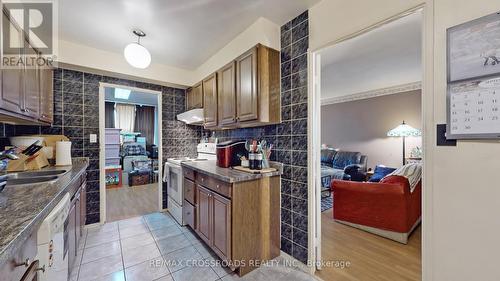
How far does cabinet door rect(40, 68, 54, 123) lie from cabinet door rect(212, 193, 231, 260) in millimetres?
2008

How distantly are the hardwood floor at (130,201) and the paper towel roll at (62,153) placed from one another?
3.84 ft

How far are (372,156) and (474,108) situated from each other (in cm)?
441

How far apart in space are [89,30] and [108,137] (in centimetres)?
368

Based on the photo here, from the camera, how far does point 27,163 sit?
1.85 metres

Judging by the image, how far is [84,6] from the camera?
1.72m

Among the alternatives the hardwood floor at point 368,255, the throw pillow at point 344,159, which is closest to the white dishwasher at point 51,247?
the hardwood floor at point 368,255

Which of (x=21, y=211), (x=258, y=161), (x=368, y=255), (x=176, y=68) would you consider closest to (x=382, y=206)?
(x=368, y=255)

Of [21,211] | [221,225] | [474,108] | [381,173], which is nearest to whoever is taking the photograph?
[21,211]

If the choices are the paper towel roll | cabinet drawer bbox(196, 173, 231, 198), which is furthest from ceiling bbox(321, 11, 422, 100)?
the paper towel roll

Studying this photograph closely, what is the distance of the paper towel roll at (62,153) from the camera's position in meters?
2.17

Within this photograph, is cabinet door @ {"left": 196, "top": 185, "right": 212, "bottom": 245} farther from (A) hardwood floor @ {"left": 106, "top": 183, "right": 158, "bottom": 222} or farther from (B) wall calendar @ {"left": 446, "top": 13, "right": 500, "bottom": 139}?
(B) wall calendar @ {"left": 446, "top": 13, "right": 500, "bottom": 139}

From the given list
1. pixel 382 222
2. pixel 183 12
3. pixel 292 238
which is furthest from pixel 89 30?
pixel 382 222

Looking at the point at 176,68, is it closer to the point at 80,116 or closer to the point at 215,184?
the point at 80,116

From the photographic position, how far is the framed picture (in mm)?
921
